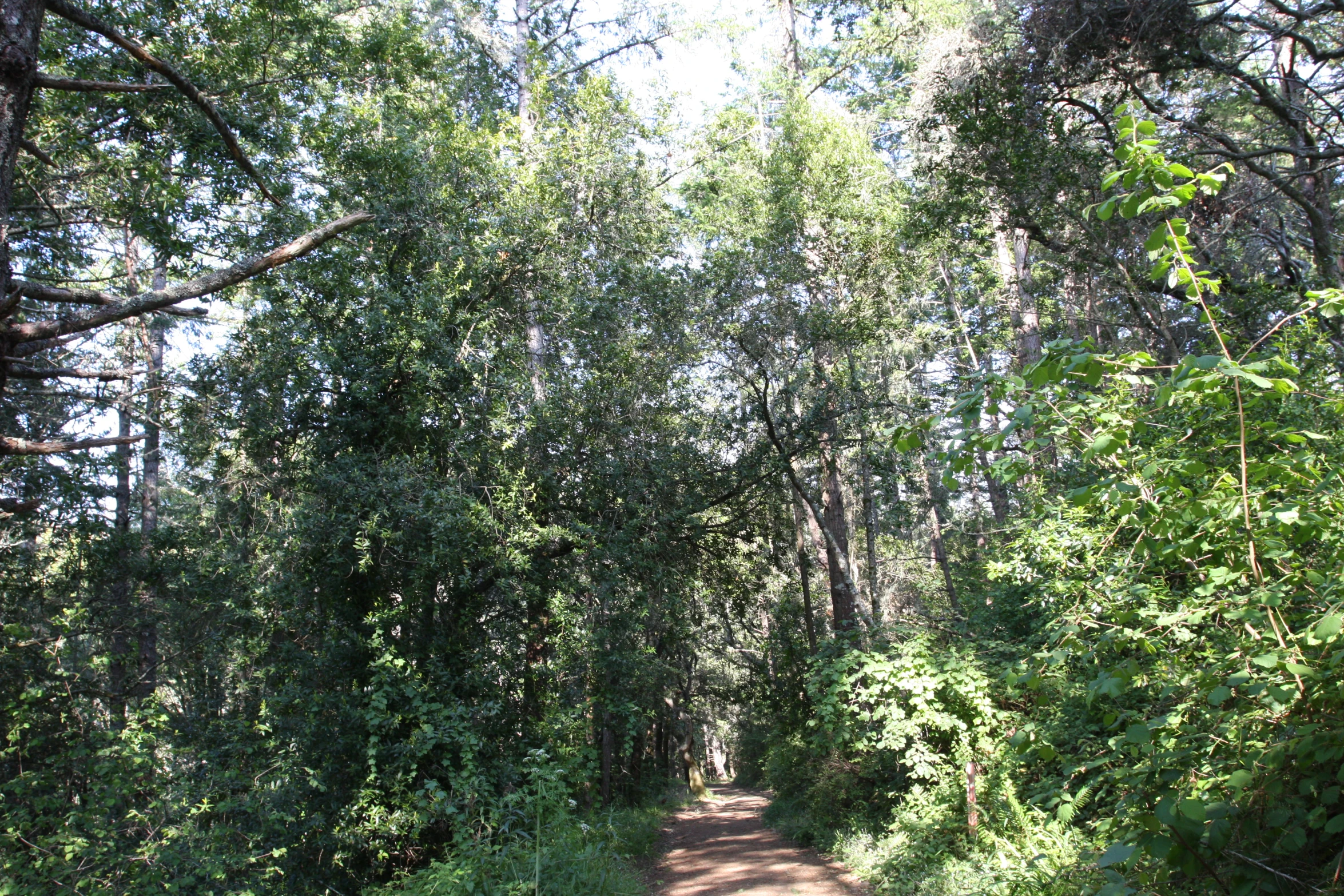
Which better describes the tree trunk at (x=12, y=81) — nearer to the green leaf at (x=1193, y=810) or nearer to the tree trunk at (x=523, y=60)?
the green leaf at (x=1193, y=810)

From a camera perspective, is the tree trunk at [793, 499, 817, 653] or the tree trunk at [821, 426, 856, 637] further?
the tree trunk at [793, 499, 817, 653]

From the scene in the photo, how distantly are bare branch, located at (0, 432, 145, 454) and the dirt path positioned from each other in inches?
304

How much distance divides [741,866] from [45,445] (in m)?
9.77

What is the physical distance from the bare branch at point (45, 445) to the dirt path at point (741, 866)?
25.3ft

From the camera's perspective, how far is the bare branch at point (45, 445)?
181 inches

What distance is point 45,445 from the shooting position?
4902mm

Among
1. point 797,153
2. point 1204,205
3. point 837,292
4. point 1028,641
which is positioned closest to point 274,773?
point 1028,641

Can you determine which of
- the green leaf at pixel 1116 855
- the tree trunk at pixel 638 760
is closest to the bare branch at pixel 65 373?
the green leaf at pixel 1116 855

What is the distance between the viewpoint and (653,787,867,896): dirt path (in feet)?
28.8

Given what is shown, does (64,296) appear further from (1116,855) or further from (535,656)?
(535,656)

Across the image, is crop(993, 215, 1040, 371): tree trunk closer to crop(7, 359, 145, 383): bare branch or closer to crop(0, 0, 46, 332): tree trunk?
crop(7, 359, 145, 383): bare branch

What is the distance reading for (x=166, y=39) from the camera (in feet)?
30.4

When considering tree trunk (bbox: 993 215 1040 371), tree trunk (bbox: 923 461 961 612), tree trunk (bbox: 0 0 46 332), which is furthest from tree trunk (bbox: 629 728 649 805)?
tree trunk (bbox: 0 0 46 332)

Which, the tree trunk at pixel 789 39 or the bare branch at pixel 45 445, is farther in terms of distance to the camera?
the tree trunk at pixel 789 39
